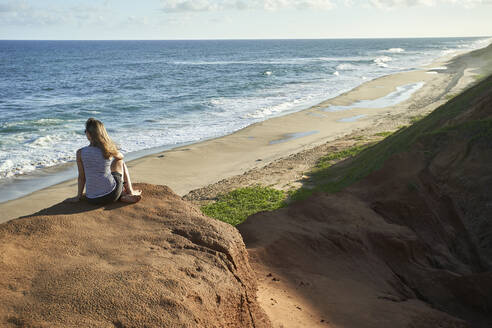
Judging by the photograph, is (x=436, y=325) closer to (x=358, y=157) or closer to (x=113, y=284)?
(x=113, y=284)

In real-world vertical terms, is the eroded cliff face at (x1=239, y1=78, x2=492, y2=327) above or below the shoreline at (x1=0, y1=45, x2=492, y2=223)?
above

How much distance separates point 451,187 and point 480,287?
305cm

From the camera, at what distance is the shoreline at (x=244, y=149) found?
573 inches

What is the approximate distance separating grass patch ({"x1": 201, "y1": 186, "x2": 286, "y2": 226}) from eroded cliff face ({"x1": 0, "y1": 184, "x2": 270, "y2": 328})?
16.6 ft

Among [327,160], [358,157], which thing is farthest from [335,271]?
[327,160]

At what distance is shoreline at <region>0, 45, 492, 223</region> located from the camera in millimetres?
14562

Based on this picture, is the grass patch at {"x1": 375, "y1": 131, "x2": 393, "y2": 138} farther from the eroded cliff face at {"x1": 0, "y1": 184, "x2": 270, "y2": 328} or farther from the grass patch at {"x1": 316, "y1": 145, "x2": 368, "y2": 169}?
the eroded cliff face at {"x1": 0, "y1": 184, "x2": 270, "y2": 328}

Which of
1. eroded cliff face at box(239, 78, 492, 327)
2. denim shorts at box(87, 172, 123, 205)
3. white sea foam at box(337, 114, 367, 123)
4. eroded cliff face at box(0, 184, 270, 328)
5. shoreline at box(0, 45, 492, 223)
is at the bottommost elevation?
shoreline at box(0, 45, 492, 223)

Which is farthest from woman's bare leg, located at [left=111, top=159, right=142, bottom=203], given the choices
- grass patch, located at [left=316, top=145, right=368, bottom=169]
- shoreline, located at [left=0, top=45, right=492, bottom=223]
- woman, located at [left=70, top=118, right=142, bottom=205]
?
grass patch, located at [left=316, top=145, right=368, bottom=169]

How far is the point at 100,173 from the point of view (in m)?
5.54

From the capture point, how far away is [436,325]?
5629 millimetres

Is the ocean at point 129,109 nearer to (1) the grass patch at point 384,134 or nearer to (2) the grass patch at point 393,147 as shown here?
(1) the grass patch at point 384,134

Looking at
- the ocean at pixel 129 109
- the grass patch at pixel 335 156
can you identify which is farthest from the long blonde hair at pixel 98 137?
the ocean at pixel 129 109

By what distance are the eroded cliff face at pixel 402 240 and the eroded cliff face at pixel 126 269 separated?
1.57 meters
